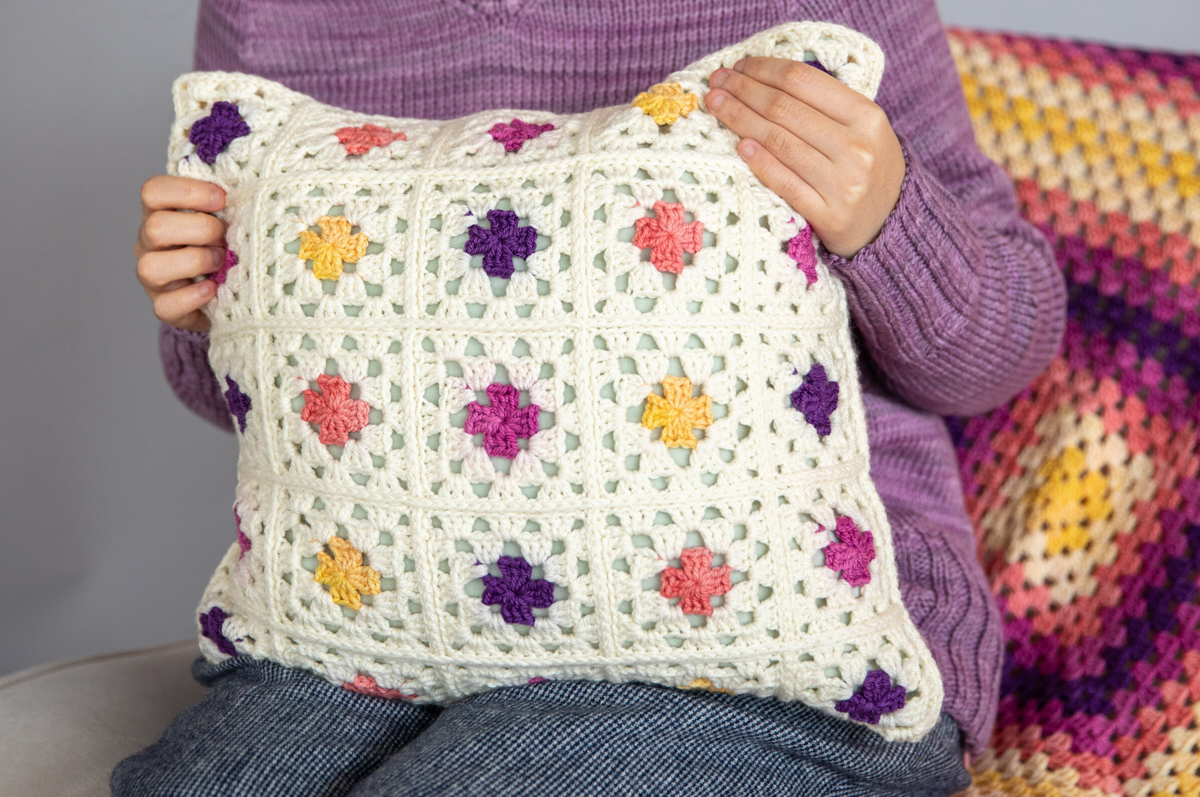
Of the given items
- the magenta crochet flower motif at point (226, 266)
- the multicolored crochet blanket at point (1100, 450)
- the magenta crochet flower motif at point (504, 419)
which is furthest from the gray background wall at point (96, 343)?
the magenta crochet flower motif at point (504, 419)

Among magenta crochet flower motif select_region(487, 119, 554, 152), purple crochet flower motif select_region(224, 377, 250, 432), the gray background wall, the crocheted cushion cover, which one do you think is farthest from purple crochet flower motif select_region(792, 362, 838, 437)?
the gray background wall

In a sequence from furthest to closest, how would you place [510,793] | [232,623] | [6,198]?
[6,198]
[232,623]
[510,793]

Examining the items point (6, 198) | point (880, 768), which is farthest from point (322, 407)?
point (6, 198)

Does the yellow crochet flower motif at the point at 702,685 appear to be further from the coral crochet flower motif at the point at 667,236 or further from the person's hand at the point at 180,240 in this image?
the person's hand at the point at 180,240

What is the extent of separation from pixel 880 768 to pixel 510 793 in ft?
0.95

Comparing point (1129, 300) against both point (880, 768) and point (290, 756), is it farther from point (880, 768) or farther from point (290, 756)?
point (290, 756)

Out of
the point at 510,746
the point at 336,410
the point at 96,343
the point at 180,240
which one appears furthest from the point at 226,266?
the point at 96,343

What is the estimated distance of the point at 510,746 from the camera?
0.65 meters

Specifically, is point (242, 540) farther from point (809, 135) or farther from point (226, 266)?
point (809, 135)

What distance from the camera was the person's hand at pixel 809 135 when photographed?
0.69 m

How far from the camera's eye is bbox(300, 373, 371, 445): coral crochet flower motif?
0.67 metres

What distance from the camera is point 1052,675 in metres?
0.96

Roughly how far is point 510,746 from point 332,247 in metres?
0.34

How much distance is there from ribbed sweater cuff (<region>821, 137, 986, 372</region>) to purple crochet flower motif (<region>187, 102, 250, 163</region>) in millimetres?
438
